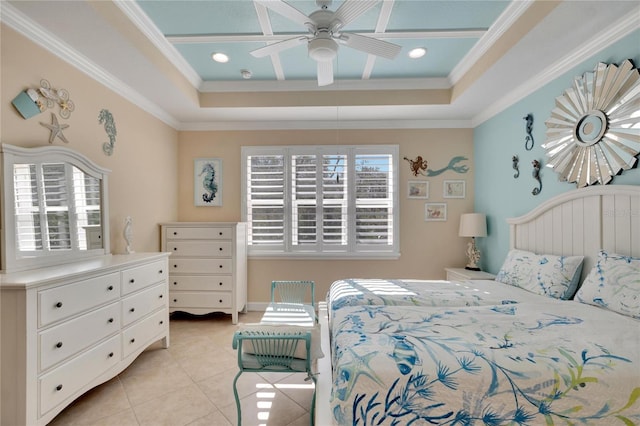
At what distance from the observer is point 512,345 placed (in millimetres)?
1391

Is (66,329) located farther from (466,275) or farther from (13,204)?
(466,275)

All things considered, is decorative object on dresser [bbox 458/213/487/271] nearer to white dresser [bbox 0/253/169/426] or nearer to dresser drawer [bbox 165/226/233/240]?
dresser drawer [bbox 165/226/233/240]

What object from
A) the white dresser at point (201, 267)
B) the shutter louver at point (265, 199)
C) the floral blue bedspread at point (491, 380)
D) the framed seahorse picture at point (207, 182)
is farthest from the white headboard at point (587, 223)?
the framed seahorse picture at point (207, 182)

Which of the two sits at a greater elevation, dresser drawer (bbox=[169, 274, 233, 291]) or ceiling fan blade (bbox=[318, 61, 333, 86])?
ceiling fan blade (bbox=[318, 61, 333, 86])

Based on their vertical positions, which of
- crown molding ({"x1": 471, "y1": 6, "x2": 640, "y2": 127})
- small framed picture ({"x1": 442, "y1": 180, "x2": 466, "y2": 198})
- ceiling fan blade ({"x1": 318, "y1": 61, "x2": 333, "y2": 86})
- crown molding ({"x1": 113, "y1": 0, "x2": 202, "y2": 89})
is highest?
crown molding ({"x1": 113, "y1": 0, "x2": 202, "y2": 89})

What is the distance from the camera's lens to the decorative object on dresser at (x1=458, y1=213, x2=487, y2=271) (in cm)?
363

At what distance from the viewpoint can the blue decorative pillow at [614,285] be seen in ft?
5.69

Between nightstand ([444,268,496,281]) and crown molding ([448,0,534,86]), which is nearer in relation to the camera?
crown molding ([448,0,534,86])

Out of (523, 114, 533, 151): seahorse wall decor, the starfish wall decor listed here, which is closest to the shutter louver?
the starfish wall decor

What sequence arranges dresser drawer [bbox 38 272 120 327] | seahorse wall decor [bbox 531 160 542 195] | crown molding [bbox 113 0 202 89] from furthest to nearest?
seahorse wall decor [bbox 531 160 542 195]
crown molding [bbox 113 0 202 89]
dresser drawer [bbox 38 272 120 327]

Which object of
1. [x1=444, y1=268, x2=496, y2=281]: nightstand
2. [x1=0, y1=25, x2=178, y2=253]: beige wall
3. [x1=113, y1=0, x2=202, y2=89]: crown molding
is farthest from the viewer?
[x1=444, y1=268, x2=496, y2=281]: nightstand

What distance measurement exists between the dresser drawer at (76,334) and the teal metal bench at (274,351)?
3.62 ft

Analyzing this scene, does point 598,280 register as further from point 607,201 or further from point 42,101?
point 42,101

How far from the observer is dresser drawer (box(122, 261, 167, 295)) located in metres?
2.40
